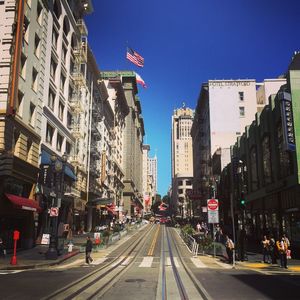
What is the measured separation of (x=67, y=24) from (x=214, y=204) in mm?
30914

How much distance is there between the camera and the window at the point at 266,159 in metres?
40.0

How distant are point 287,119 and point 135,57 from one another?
6688 cm

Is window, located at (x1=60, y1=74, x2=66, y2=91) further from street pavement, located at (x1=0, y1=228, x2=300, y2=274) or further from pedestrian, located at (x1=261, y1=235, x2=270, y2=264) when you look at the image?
pedestrian, located at (x1=261, y1=235, x2=270, y2=264)

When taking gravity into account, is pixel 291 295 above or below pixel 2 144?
below

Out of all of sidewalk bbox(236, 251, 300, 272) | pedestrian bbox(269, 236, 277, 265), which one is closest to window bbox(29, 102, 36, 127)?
sidewalk bbox(236, 251, 300, 272)

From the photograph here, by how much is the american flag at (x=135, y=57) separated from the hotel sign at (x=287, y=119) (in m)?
64.8

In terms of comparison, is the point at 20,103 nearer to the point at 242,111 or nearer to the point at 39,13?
the point at 39,13

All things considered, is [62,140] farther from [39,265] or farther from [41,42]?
[39,265]

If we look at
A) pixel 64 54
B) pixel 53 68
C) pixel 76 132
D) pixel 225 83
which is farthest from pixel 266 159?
pixel 225 83

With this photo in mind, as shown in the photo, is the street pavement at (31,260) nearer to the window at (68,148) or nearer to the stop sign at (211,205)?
the stop sign at (211,205)

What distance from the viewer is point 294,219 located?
33500mm

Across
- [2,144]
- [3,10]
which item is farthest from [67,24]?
[2,144]

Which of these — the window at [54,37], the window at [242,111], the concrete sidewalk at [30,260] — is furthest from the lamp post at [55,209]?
the window at [242,111]

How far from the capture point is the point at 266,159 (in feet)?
136
